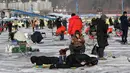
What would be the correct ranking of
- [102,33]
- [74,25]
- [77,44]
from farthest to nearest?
[74,25], [102,33], [77,44]

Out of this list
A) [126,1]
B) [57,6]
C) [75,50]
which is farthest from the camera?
[57,6]

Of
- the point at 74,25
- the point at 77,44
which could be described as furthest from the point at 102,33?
the point at 74,25

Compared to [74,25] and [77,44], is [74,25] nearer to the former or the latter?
[74,25]

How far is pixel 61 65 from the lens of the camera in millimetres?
10898

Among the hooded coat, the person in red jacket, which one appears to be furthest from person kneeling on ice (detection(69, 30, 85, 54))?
the person in red jacket

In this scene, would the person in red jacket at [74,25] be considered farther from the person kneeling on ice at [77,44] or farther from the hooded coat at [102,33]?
the person kneeling on ice at [77,44]

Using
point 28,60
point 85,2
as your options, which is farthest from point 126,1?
point 28,60

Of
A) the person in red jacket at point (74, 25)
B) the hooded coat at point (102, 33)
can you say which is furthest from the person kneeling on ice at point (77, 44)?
the person in red jacket at point (74, 25)

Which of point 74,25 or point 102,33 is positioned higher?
point 102,33

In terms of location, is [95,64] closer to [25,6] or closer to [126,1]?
[126,1]

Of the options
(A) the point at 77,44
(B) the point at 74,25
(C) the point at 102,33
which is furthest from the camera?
(B) the point at 74,25

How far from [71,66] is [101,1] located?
4733 inches

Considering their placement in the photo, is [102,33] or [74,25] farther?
[74,25]

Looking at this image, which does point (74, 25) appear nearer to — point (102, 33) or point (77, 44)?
point (102, 33)
